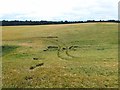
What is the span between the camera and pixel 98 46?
66125 mm

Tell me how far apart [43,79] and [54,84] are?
8.57 ft

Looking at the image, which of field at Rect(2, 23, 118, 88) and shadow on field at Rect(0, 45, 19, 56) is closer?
field at Rect(2, 23, 118, 88)

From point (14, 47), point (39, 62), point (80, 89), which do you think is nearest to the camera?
point (80, 89)

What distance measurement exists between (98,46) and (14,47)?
17741 mm

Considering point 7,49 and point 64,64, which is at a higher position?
point 7,49

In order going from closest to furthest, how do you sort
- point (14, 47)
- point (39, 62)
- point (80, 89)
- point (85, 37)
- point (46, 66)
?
point (80, 89), point (46, 66), point (39, 62), point (14, 47), point (85, 37)

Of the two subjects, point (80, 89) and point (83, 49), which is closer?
point (80, 89)

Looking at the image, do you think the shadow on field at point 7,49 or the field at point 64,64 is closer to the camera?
the field at point 64,64

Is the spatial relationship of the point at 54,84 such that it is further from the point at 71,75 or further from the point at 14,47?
the point at 14,47

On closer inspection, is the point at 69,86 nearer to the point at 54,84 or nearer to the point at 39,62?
the point at 54,84

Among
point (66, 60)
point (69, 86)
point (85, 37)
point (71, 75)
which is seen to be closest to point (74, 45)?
point (85, 37)

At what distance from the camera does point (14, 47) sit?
66438 mm

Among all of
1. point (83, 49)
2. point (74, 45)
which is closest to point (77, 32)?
point (74, 45)

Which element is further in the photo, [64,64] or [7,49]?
[7,49]
